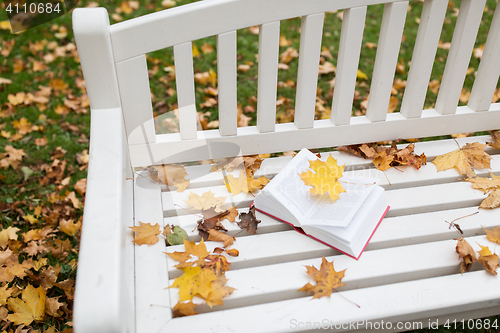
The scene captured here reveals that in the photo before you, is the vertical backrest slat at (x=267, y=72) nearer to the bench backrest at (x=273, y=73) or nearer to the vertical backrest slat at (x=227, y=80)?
the bench backrest at (x=273, y=73)

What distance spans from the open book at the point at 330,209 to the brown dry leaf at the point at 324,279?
0.10 meters

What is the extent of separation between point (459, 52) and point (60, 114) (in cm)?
254

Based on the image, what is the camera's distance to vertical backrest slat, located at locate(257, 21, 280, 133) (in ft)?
4.78

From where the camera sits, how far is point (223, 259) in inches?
Result: 51.3

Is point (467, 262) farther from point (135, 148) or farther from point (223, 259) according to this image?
point (135, 148)

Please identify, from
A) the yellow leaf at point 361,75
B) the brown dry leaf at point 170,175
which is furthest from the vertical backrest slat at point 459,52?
the yellow leaf at point 361,75

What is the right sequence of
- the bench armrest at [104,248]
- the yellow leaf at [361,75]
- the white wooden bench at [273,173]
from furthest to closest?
1. the yellow leaf at [361,75]
2. the white wooden bench at [273,173]
3. the bench armrest at [104,248]

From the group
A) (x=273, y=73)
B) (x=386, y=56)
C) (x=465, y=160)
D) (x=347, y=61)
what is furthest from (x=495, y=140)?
(x=273, y=73)

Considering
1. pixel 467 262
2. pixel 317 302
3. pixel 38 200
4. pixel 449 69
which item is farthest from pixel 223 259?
pixel 38 200

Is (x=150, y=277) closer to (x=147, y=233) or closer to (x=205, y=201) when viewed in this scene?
(x=147, y=233)

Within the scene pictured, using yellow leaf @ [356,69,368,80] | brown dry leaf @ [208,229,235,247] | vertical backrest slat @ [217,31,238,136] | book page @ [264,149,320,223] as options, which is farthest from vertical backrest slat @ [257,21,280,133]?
yellow leaf @ [356,69,368,80]

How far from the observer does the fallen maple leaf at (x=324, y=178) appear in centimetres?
147

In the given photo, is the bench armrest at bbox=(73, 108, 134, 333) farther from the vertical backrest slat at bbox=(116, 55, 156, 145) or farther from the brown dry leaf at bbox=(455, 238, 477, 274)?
the brown dry leaf at bbox=(455, 238, 477, 274)

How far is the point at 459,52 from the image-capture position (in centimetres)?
163
